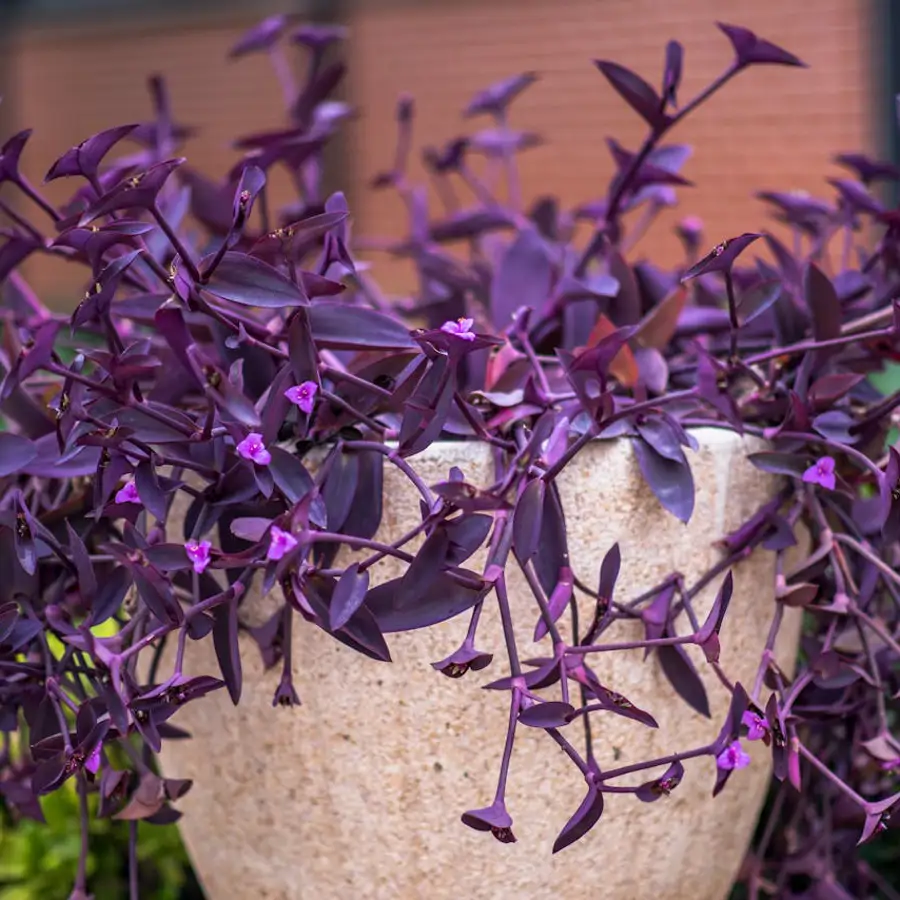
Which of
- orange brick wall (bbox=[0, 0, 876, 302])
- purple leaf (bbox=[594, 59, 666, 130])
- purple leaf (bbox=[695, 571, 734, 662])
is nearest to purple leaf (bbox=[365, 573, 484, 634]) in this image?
purple leaf (bbox=[695, 571, 734, 662])

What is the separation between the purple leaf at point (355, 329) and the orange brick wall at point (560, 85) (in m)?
1.68

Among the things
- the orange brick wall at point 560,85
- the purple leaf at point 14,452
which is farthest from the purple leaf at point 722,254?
the orange brick wall at point 560,85

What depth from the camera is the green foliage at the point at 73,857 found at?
985 millimetres

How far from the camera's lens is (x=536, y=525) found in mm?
543

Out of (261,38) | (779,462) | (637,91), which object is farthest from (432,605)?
(261,38)

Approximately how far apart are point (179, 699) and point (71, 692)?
15 cm

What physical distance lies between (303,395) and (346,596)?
4.2 inches

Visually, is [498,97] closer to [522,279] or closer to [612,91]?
[522,279]

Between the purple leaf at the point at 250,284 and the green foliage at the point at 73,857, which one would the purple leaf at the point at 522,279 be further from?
the green foliage at the point at 73,857

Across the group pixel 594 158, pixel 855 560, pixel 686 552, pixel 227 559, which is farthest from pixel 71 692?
pixel 594 158

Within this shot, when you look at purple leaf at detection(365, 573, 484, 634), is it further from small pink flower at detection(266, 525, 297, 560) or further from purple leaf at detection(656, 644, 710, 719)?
purple leaf at detection(656, 644, 710, 719)

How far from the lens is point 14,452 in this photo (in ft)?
1.97

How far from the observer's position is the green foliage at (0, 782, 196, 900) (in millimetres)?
985

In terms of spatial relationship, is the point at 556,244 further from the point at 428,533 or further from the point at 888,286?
the point at 428,533
